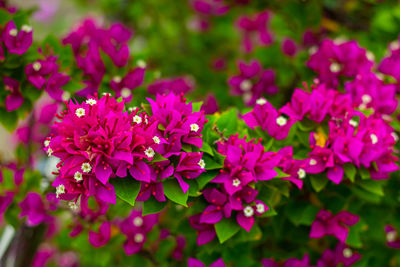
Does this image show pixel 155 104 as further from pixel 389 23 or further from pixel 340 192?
pixel 389 23

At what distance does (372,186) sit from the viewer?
1128 mm

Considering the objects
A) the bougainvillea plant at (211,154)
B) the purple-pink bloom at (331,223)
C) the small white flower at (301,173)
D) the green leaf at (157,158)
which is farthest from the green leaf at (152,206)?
the purple-pink bloom at (331,223)

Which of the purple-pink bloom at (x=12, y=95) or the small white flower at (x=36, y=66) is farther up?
the small white flower at (x=36, y=66)

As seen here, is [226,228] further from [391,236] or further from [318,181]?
[391,236]

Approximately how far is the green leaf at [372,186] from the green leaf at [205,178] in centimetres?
44

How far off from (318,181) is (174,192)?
0.43 metres

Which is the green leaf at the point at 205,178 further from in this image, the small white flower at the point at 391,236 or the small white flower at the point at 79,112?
the small white flower at the point at 391,236

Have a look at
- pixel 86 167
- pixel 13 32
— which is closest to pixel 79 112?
pixel 86 167

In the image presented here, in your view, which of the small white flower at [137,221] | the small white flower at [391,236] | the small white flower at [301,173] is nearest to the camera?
the small white flower at [301,173]

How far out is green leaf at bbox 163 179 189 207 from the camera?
87 centimetres

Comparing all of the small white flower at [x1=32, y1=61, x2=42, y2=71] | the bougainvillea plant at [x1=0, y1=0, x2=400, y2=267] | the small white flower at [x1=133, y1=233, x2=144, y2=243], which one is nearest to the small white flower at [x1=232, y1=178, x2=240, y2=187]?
the bougainvillea plant at [x1=0, y1=0, x2=400, y2=267]

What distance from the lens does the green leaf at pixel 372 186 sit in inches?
43.7

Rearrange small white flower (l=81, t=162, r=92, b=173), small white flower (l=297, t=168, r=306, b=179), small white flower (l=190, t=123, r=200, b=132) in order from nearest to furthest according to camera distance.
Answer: small white flower (l=81, t=162, r=92, b=173)
small white flower (l=190, t=123, r=200, b=132)
small white flower (l=297, t=168, r=306, b=179)

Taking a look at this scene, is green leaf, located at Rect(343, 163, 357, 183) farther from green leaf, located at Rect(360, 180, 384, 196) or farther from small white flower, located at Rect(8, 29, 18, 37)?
small white flower, located at Rect(8, 29, 18, 37)
